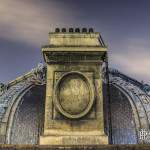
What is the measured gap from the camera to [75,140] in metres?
13.7

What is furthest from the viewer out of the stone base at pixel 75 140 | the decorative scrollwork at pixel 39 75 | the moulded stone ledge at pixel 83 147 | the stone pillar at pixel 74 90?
the decorative scrollwork at pixel 39 75

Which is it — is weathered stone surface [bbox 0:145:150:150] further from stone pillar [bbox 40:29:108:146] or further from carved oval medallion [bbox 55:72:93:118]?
carved oval medallion [bbox 55:72:93:118]

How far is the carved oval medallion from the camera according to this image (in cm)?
1409

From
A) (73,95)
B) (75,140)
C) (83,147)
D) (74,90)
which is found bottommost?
(83,147)

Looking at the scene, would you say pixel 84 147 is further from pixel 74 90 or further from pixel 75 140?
pixel 74 90

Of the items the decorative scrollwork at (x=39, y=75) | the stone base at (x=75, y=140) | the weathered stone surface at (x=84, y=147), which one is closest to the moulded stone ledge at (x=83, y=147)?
the weathered stone surface at (x=84, y=147)

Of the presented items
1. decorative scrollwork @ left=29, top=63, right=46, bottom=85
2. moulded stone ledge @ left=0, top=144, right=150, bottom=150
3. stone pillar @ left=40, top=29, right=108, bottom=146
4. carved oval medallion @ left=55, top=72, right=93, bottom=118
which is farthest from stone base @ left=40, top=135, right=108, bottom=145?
decorative scrollwork @ left=29, top=63, right=46, bottom=85

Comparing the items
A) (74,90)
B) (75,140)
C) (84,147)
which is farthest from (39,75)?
(84,147)

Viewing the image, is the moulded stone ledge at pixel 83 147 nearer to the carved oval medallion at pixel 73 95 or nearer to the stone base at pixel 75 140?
the stone base at pixel 75 140

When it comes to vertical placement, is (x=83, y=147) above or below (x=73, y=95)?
below

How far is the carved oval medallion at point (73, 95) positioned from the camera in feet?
46.2

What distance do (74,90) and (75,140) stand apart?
1.78 m

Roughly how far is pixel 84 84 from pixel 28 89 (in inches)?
2865

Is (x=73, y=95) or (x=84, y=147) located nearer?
(x=84, y=147)
